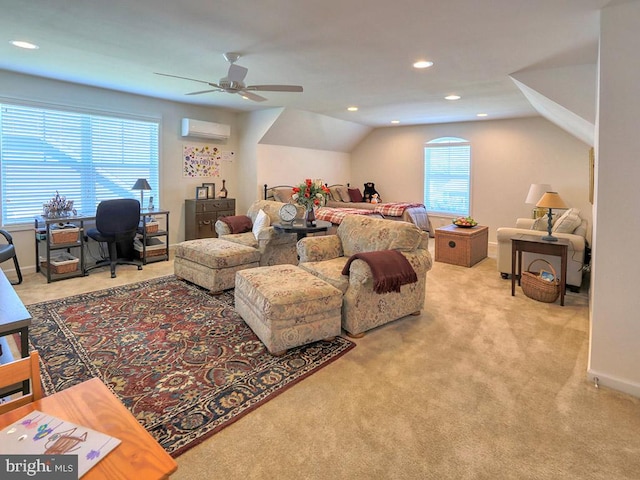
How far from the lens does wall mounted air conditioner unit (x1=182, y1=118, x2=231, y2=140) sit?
5.94 metres

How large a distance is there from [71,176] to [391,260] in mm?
4530

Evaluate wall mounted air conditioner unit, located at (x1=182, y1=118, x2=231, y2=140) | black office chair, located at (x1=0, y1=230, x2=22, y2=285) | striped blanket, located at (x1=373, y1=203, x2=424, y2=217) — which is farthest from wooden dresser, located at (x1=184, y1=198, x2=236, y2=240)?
striped blanket, located at (x1=373, y1=203, x2=424, y2=217)

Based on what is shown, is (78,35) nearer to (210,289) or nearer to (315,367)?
(210,289)

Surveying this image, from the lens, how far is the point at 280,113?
6.04 meters

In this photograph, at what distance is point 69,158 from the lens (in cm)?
499

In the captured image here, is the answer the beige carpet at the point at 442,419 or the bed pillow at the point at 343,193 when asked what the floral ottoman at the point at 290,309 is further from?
the bed pillow at the point at 343,193

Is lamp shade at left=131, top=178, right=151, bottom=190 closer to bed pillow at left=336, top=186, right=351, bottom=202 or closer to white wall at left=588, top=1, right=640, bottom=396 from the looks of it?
bed pillow at left=336, top=186, right=351, bottom=202

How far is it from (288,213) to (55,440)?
357 cm

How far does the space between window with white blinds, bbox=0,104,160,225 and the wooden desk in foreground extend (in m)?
4.60

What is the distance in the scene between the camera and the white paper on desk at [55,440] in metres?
0.91

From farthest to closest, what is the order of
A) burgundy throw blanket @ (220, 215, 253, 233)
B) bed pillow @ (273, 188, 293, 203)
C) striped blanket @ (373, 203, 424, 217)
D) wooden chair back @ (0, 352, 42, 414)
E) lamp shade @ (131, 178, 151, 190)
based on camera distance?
1. striped blanket @ (373, 203, 424, 217)
2. bed pillow @ (273, 188, 293, 203)
3. lamp shade @ (131, 178, 151, 190)
4. burgundy throw blanket @ (220, 215, 253, 233)
5. wooden chair back @ (0, 352, 42, 414)

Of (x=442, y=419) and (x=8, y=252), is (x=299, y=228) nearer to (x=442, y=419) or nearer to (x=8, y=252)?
(x=442, y=419)

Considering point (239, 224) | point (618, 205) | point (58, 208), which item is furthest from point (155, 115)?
point (618, 205)

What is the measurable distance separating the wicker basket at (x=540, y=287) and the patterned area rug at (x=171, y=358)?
2.30 m
